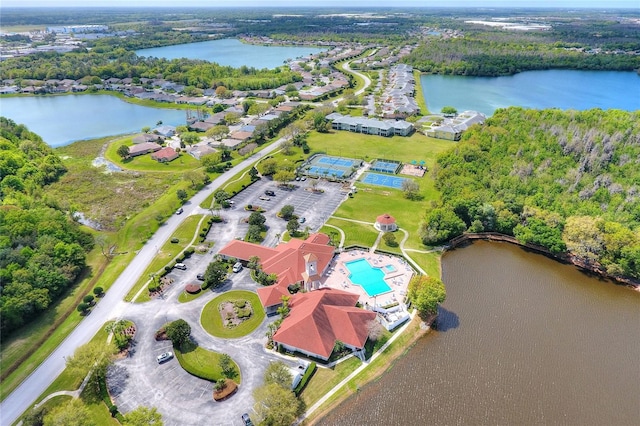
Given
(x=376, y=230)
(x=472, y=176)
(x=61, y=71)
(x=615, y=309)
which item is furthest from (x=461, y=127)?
(x=61, y=71)

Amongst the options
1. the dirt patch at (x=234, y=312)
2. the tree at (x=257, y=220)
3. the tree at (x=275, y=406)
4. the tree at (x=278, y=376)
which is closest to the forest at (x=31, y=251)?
the dirt patch at (x=234, y=312)

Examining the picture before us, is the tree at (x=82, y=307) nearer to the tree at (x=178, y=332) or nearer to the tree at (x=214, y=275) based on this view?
the tree at (x=178, y=332)

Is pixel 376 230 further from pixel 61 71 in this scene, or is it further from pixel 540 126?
pixel 61 71

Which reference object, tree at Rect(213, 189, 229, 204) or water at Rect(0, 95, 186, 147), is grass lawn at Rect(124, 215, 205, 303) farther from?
water at Rect(0, 95, 186, 147)

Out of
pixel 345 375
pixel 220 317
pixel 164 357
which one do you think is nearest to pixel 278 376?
pixel 345 375

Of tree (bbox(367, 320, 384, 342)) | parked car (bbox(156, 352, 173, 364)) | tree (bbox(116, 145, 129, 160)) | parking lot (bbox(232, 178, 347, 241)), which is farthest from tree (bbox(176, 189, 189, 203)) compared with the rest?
tree (bbox(367, 320, 384, 342))

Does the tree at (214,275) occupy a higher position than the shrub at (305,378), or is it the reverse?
the tree at (214,275)
